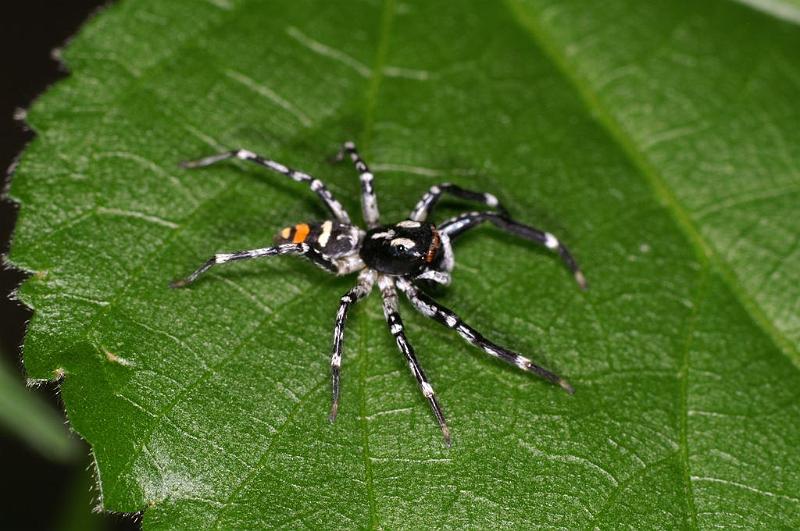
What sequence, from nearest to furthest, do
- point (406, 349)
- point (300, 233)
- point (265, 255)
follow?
point (406, 349) < point (265, 255) < point (300, 233)

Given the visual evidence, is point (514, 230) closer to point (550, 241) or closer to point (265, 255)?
point (550, 241)

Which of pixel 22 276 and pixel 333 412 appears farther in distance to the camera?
pixel 22 276

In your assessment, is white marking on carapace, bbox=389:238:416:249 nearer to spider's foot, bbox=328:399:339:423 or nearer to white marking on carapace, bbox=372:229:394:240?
white marking on carapace, bbox=372:229:394:240

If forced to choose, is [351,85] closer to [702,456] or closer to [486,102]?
[486,102]

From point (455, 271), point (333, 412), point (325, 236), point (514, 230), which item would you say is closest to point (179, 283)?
point (325, 236)

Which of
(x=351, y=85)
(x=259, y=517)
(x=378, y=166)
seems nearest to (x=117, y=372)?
(x=259, y=517)
